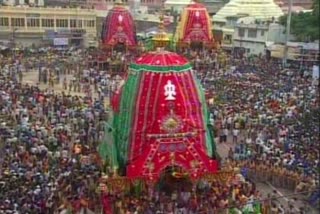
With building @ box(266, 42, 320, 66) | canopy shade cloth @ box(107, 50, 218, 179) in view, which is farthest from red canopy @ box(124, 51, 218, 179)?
building @ box(266, 42, 320, 66)

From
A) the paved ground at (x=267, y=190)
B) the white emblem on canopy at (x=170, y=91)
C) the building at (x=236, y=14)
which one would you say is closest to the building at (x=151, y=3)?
the building at (x=236, y=14)

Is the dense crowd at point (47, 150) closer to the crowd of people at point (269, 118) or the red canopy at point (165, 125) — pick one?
the red canopy at point (165, 125)

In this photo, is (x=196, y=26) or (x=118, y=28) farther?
(x=196, y=26)

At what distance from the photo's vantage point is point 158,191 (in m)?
15.1

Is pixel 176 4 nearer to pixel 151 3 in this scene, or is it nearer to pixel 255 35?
pixel 151 3

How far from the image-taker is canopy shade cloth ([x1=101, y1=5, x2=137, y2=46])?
36062 mm

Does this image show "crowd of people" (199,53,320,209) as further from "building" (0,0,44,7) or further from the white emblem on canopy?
"building" (0,0,44,7)

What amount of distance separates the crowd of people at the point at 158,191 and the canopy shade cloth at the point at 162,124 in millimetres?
Answer: 637

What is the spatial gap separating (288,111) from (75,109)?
6.61 meters

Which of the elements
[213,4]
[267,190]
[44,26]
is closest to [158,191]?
[267,190]

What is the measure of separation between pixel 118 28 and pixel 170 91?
70.9 ft

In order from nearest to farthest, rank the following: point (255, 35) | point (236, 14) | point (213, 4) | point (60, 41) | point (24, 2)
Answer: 1. point (255, 35)
2. point (60, 41)
3. point (236, 14)
4. point (24, 2)
5. point (213, 4)

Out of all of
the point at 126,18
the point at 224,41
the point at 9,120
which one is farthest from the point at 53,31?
the point at 9,120

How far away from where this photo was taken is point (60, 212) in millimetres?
13398
